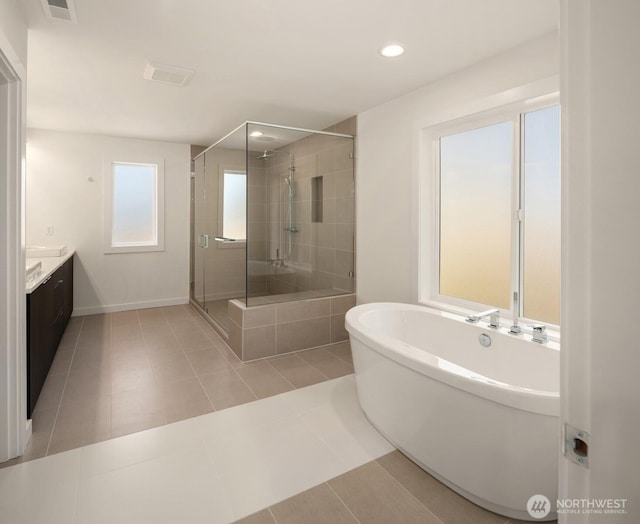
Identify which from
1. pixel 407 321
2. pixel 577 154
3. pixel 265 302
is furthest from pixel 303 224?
pixel 577 154

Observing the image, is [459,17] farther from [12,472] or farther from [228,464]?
[12,472]

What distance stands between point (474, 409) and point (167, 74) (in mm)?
3058

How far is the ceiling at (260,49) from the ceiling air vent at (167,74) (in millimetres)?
67

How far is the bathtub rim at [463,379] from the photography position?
1470 millimetres

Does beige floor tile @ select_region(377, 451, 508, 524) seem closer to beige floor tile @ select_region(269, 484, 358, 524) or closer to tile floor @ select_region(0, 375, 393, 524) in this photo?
tile floor @ select_region(0, 375, 393, 524)

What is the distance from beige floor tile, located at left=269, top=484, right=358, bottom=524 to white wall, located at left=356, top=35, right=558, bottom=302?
75.8 inches

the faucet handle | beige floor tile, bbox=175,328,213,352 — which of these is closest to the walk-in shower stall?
beige floor tile, bbox=175,328,213,352

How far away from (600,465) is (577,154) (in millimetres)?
457

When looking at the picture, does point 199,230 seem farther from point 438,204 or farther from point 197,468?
point 197,468

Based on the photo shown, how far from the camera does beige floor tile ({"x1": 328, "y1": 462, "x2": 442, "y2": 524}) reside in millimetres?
1623

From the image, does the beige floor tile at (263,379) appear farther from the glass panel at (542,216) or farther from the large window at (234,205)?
the glass panel at (542,216)

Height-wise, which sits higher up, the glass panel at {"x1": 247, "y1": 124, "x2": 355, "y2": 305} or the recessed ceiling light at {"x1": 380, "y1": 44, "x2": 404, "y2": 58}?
the recessed ceiling light at {"x1": 380, "y1": 44, "x2": 404, "y2": 58}

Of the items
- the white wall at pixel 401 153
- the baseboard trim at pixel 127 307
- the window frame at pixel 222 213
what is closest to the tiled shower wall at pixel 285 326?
the white wall at pixel 401 153

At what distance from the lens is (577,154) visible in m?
0.56
